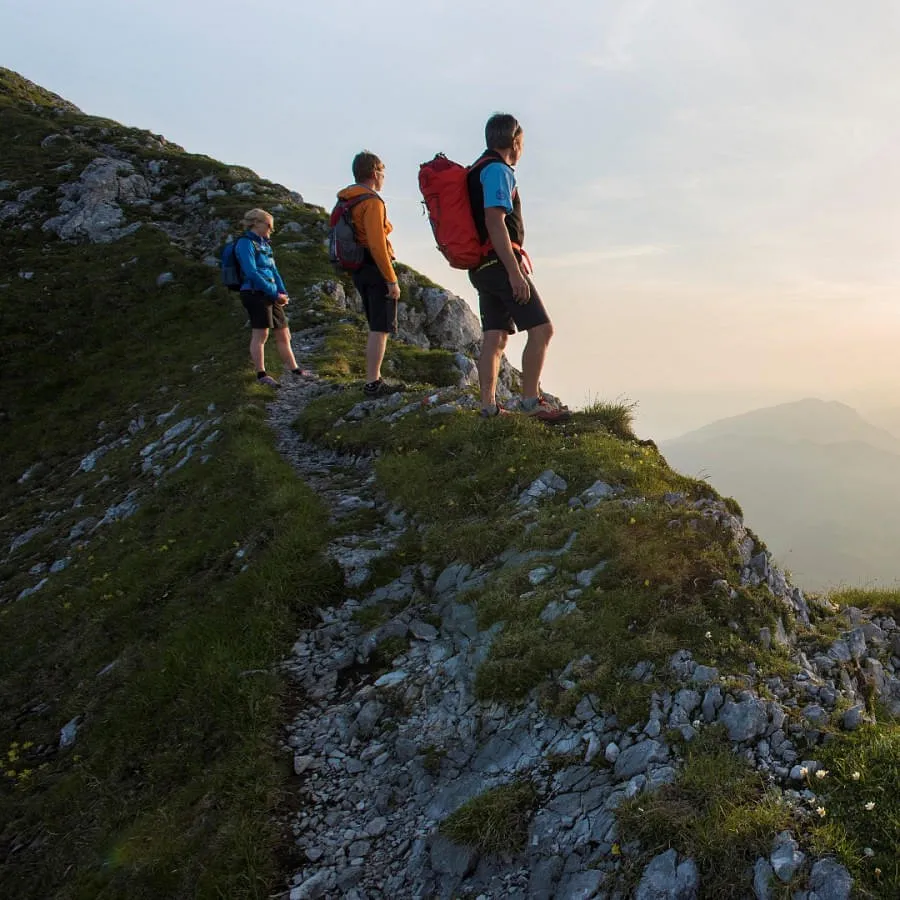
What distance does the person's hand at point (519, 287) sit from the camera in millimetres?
9406

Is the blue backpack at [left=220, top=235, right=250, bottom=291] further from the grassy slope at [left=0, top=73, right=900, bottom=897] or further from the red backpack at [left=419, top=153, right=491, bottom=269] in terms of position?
the red backpack at [left=419, top=153, right=491, bottom=269]

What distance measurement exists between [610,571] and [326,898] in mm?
4009

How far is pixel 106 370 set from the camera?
1048 inches

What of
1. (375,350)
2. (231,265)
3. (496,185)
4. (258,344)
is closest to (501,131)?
(496,185)

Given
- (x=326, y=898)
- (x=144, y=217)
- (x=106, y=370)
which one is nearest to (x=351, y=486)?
(x=326, y=898)

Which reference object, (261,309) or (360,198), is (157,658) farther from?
(261,309)

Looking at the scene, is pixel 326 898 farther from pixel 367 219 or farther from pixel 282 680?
pixel 367 219

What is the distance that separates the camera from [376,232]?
42.2 ft

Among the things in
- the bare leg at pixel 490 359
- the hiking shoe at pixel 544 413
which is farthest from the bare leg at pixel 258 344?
the hiking shoe at pixel 544 413

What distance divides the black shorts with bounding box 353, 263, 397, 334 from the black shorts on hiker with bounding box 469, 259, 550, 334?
405 centimetres

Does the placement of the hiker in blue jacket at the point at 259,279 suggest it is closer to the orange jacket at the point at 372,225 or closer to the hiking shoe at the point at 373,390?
the hiking shoe at the point at 373,390

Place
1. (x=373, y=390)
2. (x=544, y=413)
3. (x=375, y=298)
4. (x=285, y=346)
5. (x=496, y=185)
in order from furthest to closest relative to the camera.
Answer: (x=285, y=346) < (x=373, y=390) < (x=375, y=298) < (x=544, y=413) < (x=496, y=185)

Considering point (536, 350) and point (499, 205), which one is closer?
point (499, 205)

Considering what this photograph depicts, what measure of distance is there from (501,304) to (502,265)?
0.65 m
